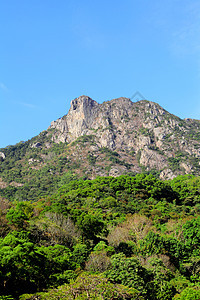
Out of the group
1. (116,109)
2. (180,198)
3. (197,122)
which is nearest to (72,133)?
(116,109)

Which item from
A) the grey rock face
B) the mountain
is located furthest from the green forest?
the grey rock face

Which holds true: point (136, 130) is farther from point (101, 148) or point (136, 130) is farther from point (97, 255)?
point (97, 255)

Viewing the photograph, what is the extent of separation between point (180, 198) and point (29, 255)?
6357 cm

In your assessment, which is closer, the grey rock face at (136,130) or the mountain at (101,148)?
the mountain at (101,148)

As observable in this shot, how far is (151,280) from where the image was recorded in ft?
84.6

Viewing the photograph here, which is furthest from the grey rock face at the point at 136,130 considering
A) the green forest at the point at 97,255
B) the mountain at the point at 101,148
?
Answer: the green forest at the point at 97,255

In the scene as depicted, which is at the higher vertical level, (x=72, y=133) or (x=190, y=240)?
(x=72, y=133)

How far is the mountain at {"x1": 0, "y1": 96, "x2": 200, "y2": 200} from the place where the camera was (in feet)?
406

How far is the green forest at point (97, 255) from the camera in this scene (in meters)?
19.4

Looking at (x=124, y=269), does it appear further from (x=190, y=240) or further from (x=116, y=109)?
(x=116, y=109)

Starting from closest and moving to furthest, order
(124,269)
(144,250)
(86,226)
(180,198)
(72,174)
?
(124,269) → (144,250) → (86,226) → (180,198) → (72,174)

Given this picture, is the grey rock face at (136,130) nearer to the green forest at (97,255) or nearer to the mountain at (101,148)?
the mountain at (101,148)

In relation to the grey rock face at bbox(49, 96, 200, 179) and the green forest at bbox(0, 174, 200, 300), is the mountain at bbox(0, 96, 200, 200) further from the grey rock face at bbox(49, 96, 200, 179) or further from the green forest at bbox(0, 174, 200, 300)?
the green forest at bbox(0, 174, 200, 300)

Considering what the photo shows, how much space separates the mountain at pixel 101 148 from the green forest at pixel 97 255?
63.6 metres
